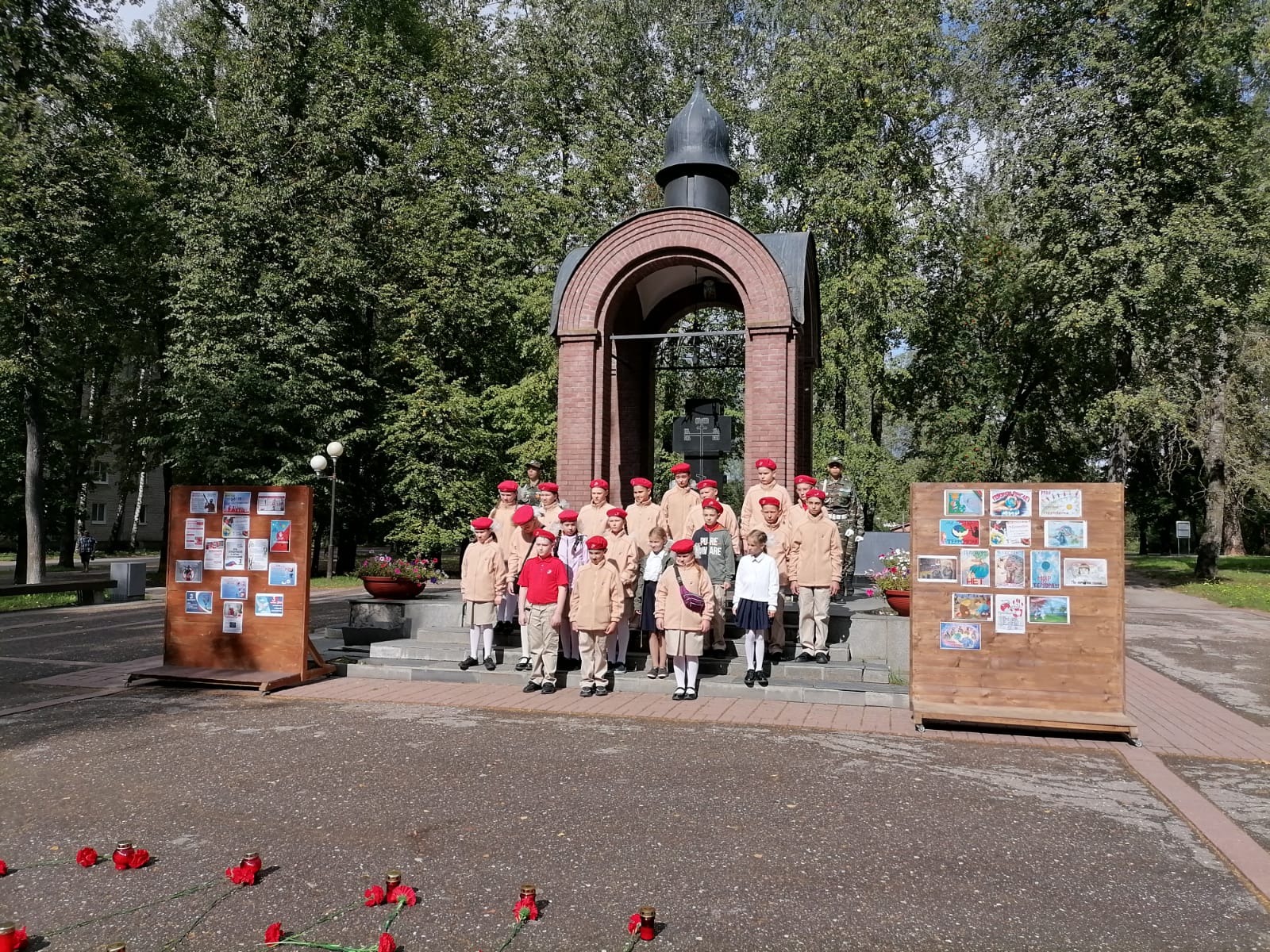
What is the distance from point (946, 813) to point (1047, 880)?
879mm

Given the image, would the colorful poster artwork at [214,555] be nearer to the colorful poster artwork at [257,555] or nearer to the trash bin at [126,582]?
the colorful poster artwork at [257,555]

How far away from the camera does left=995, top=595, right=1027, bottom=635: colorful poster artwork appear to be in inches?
261

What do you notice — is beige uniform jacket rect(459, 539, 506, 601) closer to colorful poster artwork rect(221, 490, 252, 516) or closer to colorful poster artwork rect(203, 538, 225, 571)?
colorful poster artwork rect(221, 490, 252, 516)

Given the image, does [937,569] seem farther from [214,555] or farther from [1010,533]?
[214,555]

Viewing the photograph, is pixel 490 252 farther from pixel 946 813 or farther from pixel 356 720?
pixel 946 813

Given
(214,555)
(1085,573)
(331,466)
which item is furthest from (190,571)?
(331,466)

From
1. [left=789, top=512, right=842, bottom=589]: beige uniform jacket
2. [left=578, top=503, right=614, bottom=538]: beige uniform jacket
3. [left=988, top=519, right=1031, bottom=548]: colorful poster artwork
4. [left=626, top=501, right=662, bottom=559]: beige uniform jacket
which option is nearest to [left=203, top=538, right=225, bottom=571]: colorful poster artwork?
[left=578, top=503, right=614, bottom=538]: beige uniform jacket

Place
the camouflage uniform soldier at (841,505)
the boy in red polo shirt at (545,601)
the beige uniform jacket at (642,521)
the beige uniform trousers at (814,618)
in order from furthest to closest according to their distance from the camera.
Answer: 1. the camouflage uniform soldier at (841,505)
2. the beige uniform jacket at (642,521)
3. the beige uniform trousers at (814,618)
4. the boy in red polo shirt at (545,601)

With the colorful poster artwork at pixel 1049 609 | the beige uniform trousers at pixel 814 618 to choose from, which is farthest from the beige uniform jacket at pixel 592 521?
the colorful poster artwork at pixel 1049 609

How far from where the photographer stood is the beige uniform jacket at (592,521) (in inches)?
345

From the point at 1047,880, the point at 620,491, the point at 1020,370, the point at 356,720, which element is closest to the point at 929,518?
the point at 1047,880

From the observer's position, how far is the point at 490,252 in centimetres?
2375

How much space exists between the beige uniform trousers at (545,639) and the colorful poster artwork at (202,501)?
348 centimetres

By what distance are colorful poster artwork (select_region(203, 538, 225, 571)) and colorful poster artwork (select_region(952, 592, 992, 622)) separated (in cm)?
697
